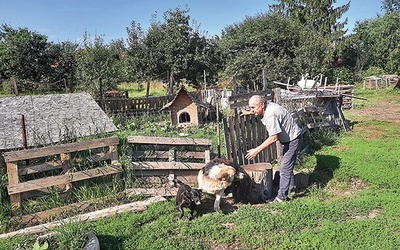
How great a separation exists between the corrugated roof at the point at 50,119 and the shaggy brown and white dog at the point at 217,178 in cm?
226

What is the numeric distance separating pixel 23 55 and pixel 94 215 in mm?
23986

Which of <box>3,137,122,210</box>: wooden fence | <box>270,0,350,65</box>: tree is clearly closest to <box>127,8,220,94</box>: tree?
<box>3,137,122,210</box>: wooden fence

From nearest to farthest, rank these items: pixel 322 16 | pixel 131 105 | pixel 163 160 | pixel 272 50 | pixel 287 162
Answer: pixel 287 162 < pixel 163 160 < pixel 131 105 < pixel 272 50 < pixel 322 16

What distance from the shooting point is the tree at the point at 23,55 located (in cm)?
2409

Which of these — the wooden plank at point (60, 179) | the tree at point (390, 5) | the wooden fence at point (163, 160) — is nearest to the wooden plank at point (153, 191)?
the wooden fence at point (163, 160)

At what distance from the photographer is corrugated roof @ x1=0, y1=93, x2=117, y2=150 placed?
5387 mm

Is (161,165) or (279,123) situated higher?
(279,123)

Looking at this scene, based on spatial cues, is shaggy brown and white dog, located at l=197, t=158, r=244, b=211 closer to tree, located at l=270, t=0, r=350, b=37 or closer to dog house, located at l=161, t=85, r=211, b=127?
dog house, located at l=161, t=85, r=211, b=127

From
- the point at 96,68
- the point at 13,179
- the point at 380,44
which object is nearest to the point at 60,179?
the point at 13,179

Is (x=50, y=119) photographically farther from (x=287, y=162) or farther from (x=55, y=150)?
(x=287, y=162)

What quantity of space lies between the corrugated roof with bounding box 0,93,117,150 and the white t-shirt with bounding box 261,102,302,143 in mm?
2972

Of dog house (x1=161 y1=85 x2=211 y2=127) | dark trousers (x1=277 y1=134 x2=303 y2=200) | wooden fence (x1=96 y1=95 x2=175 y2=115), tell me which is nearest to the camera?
dark trousers (x1=277 y1=134 x2=303 y2=200)

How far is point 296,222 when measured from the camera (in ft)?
14.4

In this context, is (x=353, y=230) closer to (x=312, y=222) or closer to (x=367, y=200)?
(x=312, y=222)
